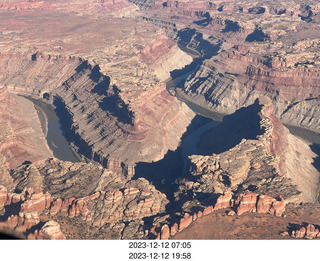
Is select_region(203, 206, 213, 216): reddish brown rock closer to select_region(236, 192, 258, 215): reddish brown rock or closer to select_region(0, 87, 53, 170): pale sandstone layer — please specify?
select_region(236, 192, 258, 215): reddish brown rock

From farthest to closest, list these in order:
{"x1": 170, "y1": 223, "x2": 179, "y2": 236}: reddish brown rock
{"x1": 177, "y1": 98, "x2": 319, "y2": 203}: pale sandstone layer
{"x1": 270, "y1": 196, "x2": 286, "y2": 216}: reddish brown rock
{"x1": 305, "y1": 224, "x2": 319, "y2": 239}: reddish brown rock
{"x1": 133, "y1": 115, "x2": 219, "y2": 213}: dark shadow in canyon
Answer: {"x1": 133, "y1": 115, "x2": 219, "y2": 213}: dark shadow in canyon
{"x1": 177, "y1": 98, "x2": 319, "y2": 203}: pale sandstone layer
{"x1": 270, "y1": 196, "x2": 286, "y2": 216}: reddish brown rock
{"x1": 170, "y1": 223, "x2": 179, "y2": 236}: reddish brown rock
{"x1": 305, "y1": 224, "x2": 319, "y2": 239}: reddish brown rock

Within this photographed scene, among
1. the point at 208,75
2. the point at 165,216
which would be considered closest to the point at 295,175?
the point at 165,216

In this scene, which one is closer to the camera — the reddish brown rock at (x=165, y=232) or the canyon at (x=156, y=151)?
the reddish brown rock at (x=165, y=232)

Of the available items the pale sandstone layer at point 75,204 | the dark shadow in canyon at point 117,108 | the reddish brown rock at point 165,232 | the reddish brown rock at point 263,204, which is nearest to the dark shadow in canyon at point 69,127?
the dark shadow in canyon at point 117,108

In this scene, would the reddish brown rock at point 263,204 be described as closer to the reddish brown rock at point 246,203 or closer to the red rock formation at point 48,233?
the reddish brown rock at point 246,203

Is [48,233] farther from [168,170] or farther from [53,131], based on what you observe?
[53,131]

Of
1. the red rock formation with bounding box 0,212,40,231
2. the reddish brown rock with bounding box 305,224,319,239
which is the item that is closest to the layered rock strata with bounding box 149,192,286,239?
the reddish brown rock with bounding box 305,224,319,239
